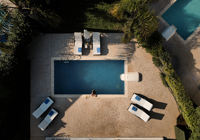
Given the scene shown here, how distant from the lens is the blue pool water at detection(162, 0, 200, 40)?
9.10 m

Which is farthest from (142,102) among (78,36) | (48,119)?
(48,119)

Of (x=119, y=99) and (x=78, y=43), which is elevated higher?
(x=78, y=43)

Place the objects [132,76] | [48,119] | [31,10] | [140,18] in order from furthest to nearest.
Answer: [132,76], [48,119], [140,18], [31,10]

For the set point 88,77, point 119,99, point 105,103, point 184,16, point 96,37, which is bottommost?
point 105,103

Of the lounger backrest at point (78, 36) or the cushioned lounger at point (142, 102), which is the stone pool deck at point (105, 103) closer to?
the cushioned lounger at point (142, 102)

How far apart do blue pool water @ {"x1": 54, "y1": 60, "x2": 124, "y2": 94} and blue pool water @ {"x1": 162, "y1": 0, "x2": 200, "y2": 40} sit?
5.14 metres

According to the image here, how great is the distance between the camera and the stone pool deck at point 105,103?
29.8 ft

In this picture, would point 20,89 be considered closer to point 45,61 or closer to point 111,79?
point 45,61

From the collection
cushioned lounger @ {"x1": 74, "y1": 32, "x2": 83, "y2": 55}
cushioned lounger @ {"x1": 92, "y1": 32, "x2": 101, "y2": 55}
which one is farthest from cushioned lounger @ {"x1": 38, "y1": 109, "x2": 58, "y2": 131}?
cushioned lounger @ {"x1": 92, "y1": 32, "x2": 101, "y2": 55}

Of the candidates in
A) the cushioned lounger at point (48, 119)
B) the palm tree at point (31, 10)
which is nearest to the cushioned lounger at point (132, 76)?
the cushioned lounger at point (48, 119)

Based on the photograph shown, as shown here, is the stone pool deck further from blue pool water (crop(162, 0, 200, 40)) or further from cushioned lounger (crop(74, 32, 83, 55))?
blue pool water (crop(162, 0, 200, 40))

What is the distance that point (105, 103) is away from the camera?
30.1 feet

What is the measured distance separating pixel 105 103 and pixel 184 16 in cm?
917

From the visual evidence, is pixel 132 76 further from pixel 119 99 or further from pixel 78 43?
pixel 78 43
